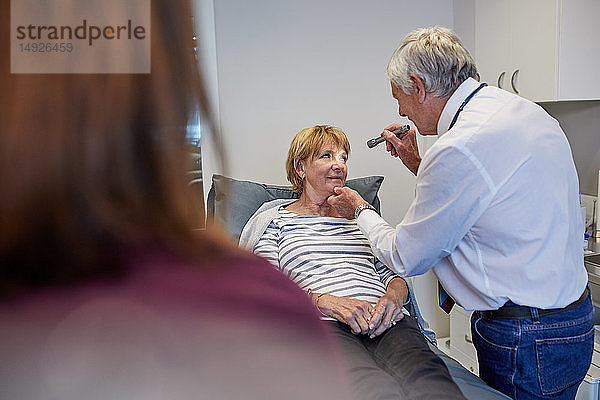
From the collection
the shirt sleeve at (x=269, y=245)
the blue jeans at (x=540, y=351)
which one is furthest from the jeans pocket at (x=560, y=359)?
the shirt sleeve at (x=269, y=245)

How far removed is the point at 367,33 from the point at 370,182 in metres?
0.78

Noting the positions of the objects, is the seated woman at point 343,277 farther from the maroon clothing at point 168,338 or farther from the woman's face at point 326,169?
the maroon clothing at point 168,338

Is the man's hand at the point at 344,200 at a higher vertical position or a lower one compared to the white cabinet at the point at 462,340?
higher

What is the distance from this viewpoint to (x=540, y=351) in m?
1.56

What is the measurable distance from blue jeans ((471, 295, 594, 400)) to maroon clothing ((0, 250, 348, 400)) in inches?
48.6

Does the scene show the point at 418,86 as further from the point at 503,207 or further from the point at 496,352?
the point at 496,352

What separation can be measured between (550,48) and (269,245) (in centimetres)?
139

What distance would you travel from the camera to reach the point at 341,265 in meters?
2.23

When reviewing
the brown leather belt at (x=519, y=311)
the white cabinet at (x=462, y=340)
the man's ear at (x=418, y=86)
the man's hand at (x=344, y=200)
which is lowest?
the white cabinet at (x=462, y=340)

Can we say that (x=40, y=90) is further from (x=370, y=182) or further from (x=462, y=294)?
→ (x=370, y=182)

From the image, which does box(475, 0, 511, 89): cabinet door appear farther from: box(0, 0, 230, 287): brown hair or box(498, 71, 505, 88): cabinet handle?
box(0, 0, 230, 287): brown hair

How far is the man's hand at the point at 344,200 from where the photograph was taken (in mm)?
2219

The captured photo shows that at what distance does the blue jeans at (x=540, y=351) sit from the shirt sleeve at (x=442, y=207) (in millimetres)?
252

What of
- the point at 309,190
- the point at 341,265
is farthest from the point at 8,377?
the point at 309,190
